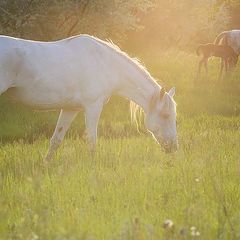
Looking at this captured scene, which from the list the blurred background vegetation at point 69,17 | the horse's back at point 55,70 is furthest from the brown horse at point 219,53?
the horse's back at point 55,70

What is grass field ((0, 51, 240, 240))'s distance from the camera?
14.8 ft

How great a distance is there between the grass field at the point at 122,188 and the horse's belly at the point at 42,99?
31.9 inches

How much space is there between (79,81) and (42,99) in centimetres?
70

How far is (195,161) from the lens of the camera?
25.1 feet

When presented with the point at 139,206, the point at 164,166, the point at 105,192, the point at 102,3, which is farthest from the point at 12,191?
the point at 102,3

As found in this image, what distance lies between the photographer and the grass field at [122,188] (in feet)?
14.8

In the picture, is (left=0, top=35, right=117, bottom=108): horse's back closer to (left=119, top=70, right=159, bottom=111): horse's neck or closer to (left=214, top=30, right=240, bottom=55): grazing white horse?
(left=119, top=70, right=159, bottom=111): horse's neck

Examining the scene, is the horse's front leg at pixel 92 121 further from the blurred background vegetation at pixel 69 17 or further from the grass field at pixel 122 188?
the blurred background vegetation at pixel 69 17

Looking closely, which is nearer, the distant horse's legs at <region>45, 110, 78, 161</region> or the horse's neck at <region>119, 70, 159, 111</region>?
the distant horse's legs at <region>45, 110, 78, 161</region>

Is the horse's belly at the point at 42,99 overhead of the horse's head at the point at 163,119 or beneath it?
overhead

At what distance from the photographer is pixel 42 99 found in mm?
8359

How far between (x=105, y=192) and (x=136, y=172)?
1232 mm

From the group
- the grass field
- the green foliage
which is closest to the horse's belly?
the grass field

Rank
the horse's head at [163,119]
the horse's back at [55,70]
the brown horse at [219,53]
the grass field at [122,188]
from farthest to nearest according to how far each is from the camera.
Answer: the brown horse at [219,53]
the horse's head at [163,119]
the horse's back at [55,70]
the grass field at [122,188]
